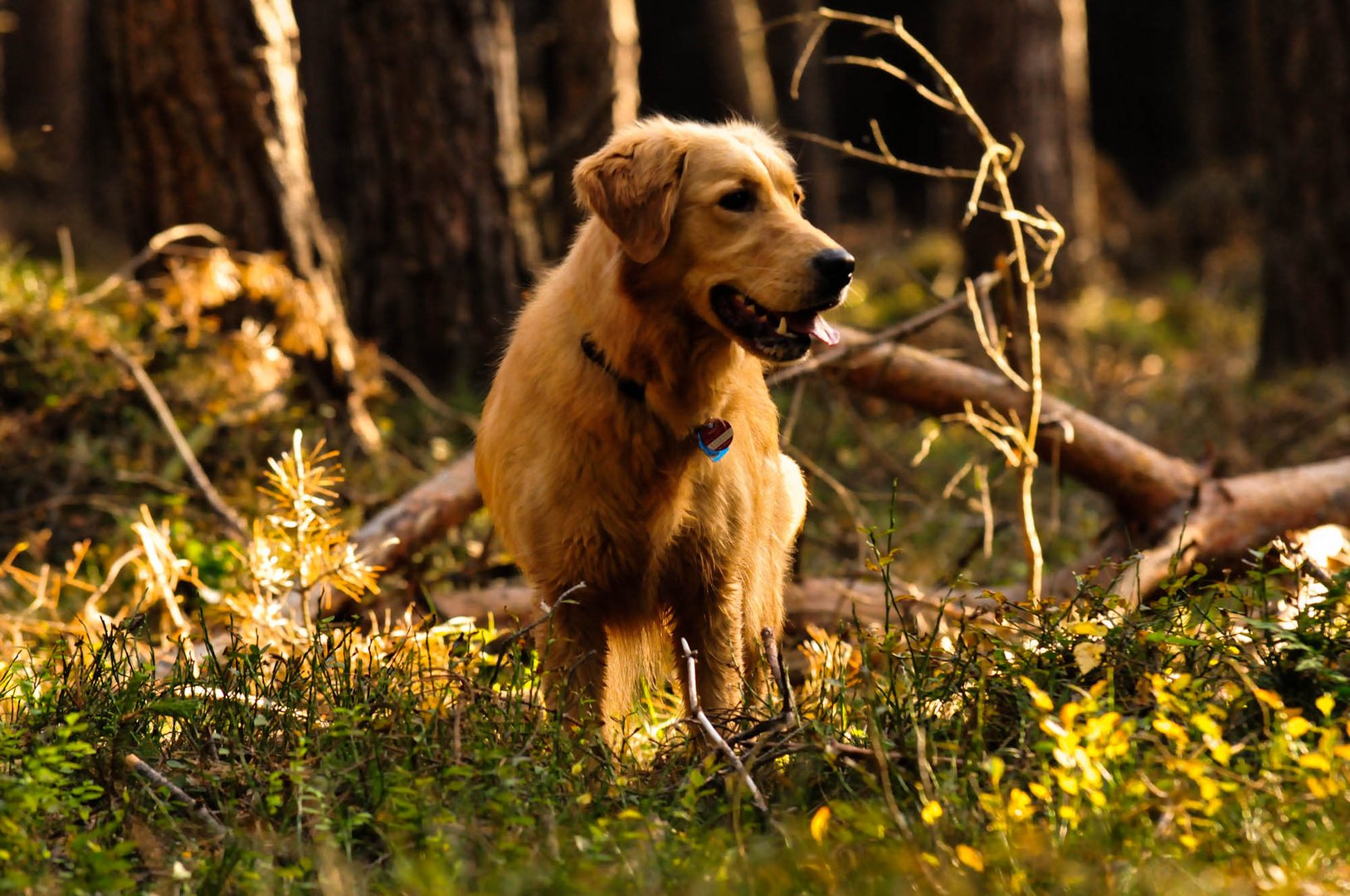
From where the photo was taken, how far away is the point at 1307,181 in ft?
28.3

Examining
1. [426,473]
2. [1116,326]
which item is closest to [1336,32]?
[1116,326]

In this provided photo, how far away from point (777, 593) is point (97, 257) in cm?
1310

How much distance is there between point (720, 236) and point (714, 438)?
0.54 metres

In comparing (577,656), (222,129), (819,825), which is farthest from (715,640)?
(222,129)

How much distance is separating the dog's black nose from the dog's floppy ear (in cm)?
42

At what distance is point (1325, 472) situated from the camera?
555cm

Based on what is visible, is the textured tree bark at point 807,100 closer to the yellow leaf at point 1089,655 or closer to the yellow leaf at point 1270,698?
the yellow leaf at point 1089,655

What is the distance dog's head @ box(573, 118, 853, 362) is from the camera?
343cm

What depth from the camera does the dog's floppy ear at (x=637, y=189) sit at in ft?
11.5

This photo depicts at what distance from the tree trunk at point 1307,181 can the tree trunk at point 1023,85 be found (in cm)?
165

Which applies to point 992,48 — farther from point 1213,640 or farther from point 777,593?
point 1213,640

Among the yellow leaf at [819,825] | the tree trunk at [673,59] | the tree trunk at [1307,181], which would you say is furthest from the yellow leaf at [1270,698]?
the tree trunk at [673,59]

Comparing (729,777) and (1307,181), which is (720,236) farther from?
(1307,181)

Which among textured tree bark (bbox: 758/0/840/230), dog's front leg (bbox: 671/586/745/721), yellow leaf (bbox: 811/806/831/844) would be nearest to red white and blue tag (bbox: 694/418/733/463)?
dog's front leg (bbox: 671/586/745/721)
